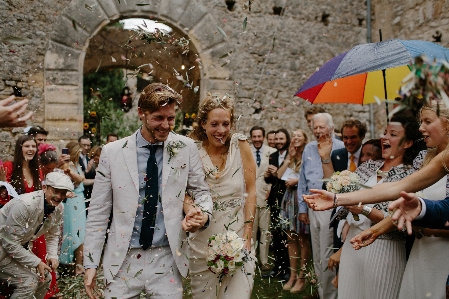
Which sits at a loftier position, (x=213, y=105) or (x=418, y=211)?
(x=213, y=105)

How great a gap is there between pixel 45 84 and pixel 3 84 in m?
0.66

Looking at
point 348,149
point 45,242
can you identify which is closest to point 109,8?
point 45,242

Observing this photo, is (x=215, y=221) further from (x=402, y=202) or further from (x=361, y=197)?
(x=402, y=202)

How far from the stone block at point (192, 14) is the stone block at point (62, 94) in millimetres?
2269

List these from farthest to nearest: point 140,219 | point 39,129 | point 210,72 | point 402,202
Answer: point 210,72, point 39,129, point 140,219, point 402,202

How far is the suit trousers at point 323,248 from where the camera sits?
5137mm

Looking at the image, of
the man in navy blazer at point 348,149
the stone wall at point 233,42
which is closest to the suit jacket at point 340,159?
the man in navy blazer at point 348,149

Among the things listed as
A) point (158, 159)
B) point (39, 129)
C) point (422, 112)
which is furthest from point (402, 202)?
point (39, 129)

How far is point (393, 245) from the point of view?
3.68 meters

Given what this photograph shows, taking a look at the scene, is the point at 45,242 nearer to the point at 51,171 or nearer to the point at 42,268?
the point at 42,268

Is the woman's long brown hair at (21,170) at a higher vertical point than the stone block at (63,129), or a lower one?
lower

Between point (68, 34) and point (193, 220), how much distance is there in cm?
666

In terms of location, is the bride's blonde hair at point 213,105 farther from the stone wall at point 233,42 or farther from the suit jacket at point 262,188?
the stone wall at point 233,42

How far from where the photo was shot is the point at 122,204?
3.03 m
